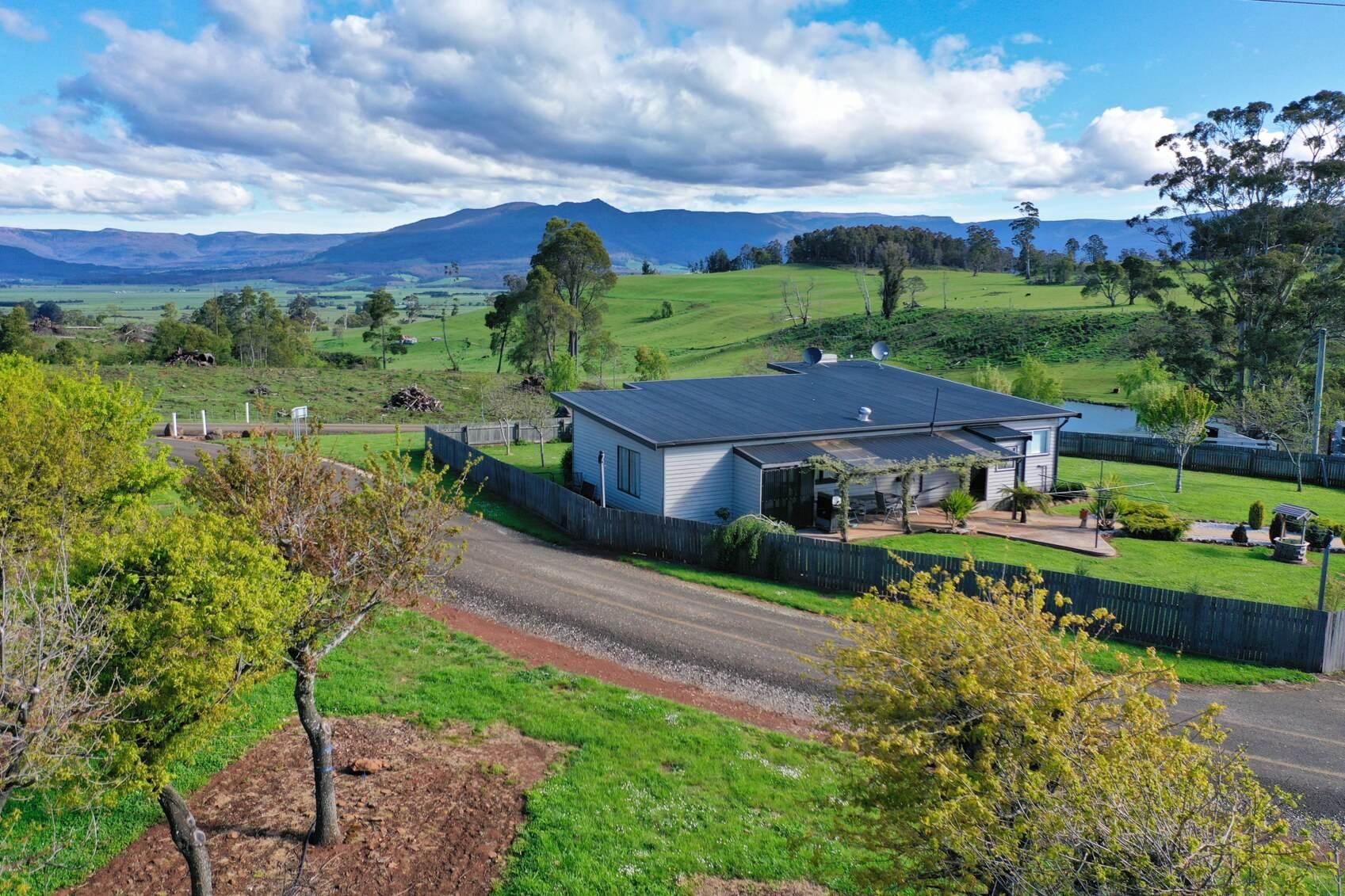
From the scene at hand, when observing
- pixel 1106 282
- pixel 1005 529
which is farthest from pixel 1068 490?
pixel 1106 282

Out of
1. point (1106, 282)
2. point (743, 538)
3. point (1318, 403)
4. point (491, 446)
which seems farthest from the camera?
point (1106, 282)

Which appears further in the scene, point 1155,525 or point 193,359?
point 193,359

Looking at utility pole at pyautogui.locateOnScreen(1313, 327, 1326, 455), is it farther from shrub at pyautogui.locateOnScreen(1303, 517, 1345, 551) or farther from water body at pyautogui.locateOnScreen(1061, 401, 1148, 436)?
shrub at pyautogui.locateOnScreen(1303, 517, 1345, 551)

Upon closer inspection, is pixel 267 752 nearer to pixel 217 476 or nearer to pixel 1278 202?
pixel 217 476

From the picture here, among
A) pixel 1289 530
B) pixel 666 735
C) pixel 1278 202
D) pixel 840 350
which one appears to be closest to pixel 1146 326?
pixel 1278 202

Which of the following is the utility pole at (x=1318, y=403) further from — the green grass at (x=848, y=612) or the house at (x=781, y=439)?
the green grass at (x=848, y=612)

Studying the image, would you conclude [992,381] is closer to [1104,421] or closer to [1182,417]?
[1104,421]
